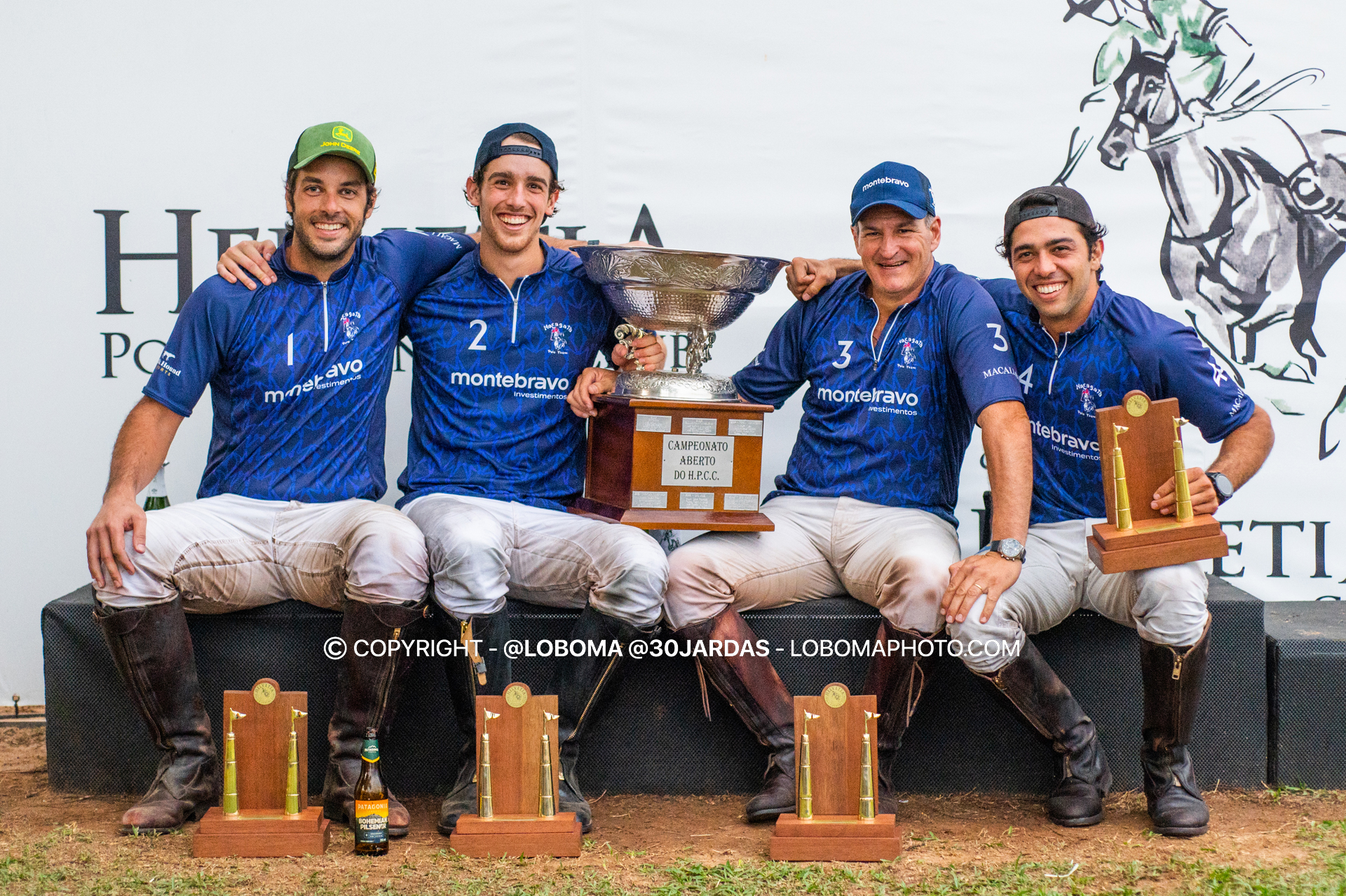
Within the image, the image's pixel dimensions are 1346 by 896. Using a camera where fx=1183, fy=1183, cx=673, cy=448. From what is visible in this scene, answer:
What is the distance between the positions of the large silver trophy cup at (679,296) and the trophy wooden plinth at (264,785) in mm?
1055

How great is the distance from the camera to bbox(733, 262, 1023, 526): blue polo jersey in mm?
2938

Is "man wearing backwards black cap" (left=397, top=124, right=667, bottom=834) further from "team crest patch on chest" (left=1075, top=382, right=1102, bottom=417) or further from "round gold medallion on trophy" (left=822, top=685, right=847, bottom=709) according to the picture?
"team crest patch on chest" (left=1075, top=382, right=1102, bottom=417)

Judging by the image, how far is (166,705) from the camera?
265 centimetres

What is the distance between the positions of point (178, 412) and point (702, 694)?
1441mm

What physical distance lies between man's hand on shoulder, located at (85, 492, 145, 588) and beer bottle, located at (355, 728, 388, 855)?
0.68m

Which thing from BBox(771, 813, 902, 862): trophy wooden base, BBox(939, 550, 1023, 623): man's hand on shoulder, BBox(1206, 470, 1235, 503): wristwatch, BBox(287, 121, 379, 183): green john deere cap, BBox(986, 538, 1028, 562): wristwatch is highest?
BBox(287, 121, 379, 183): green john deere cap

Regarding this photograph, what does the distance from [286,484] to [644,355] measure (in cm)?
93

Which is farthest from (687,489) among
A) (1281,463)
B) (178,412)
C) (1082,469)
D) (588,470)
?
(1281,463)

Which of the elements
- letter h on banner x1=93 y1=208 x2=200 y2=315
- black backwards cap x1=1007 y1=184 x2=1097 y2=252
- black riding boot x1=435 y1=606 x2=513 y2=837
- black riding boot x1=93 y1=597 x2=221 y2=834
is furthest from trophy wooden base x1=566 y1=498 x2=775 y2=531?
letter h on banner x1=93 y1=208 x2=200 y2=315

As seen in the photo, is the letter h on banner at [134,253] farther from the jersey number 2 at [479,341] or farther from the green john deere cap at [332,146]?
the jersey number 2 at [479,341]

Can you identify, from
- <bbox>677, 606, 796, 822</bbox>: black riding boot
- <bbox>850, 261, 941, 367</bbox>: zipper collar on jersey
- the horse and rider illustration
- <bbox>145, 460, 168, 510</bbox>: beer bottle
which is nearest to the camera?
<bbox>677, 606, 796, 822</bbox>: black riding boot

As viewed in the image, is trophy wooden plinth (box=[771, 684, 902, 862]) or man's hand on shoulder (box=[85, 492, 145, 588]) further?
man's hand on shoulder (box=[85, 492, 145, 588])

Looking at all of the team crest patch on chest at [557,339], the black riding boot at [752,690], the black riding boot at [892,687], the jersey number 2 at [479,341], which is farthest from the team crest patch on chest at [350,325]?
the black riding boot at [892,687]

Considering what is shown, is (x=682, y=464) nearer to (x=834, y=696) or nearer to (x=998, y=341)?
(x=834, y=696)
